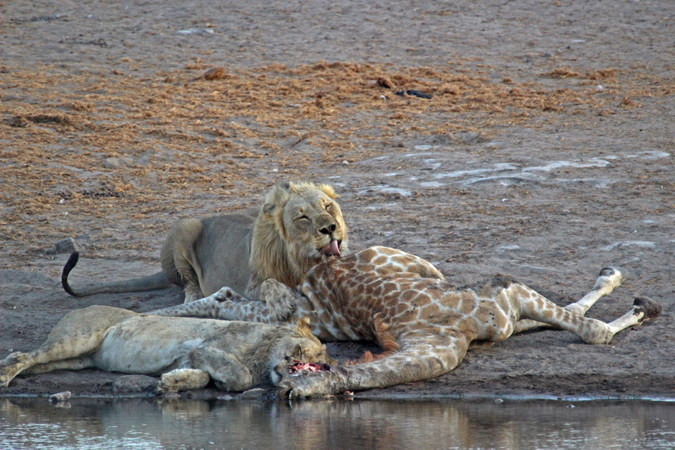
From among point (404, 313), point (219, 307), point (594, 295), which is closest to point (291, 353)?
point (404, 313)

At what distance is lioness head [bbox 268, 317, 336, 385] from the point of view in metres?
5.95

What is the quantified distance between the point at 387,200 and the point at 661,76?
6.40m

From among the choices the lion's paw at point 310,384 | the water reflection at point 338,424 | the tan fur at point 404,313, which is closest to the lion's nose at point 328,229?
the tan fur at point 404,313

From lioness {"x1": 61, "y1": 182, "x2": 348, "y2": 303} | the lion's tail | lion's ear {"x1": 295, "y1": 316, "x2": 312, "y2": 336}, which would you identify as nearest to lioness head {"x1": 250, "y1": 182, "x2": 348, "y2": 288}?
lioness {"x1": 61, "y1": 182, "x2": 348, "y2": 303}

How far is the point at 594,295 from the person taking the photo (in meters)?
7.21

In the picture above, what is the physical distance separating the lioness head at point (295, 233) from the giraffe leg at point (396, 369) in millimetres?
1095

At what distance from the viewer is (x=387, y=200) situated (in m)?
10.4

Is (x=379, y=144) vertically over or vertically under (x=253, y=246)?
under

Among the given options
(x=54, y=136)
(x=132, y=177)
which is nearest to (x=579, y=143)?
(x=132, y=177)

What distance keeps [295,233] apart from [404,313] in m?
1.11

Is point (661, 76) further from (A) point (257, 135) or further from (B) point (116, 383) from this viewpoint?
(B) point (116, 383)

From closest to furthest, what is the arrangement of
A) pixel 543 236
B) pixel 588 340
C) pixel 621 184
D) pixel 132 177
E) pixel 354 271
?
pixel 588 340, pixel 354 271, pixel 543 236, pixel 621 184, pixel 132 177

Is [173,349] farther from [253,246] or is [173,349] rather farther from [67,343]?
[253,246]

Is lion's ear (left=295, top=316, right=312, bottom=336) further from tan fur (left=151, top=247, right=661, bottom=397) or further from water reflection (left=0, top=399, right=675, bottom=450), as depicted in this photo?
water reflection (left=0, top=399, right=675, bottom=450)
